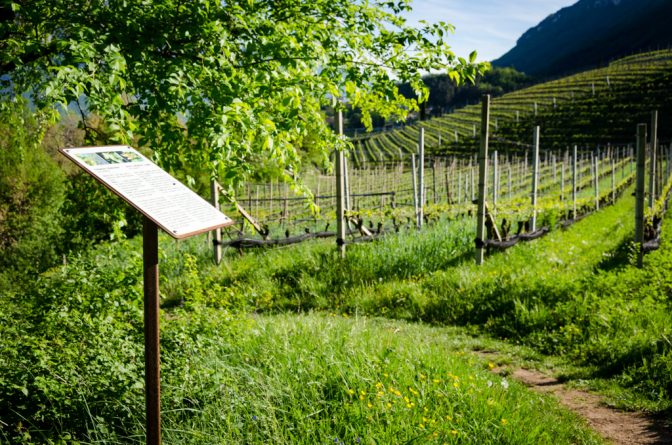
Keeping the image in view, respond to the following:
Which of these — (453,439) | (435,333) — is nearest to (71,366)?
(453,439)

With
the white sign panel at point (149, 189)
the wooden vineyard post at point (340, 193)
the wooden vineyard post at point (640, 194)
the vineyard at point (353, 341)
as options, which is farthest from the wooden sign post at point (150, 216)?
the wooden vineyard post at point (640, 194)

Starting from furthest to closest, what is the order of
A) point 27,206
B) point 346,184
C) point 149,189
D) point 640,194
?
point 27,206
point 346,184
point 640,194
point 149,189

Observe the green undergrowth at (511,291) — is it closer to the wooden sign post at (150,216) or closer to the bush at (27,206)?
the wooden sign post at (150,216)

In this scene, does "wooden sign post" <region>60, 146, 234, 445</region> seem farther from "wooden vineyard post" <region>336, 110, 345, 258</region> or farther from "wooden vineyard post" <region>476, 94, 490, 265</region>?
"wooden vineyard post" <region>476, 94, 490, 265</region>

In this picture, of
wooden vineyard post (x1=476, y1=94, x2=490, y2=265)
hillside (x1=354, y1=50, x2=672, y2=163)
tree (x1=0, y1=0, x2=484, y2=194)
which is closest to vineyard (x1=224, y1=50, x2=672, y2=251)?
hillside (x1=354, y1=50, x2=672, y2=163)

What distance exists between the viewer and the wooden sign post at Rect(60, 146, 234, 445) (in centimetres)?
Answer: 234

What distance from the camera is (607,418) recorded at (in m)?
4.17

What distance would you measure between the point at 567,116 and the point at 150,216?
64927 mm

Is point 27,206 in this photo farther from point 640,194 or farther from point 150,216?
point 640,194

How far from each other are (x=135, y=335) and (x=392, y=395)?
2279mm

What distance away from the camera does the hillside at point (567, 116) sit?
5172 cm

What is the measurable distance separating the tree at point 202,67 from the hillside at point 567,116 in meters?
37.7

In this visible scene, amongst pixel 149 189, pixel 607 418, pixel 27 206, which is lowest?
pixel 607 418

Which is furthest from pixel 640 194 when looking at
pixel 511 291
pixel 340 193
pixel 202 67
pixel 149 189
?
pixel 149 189
